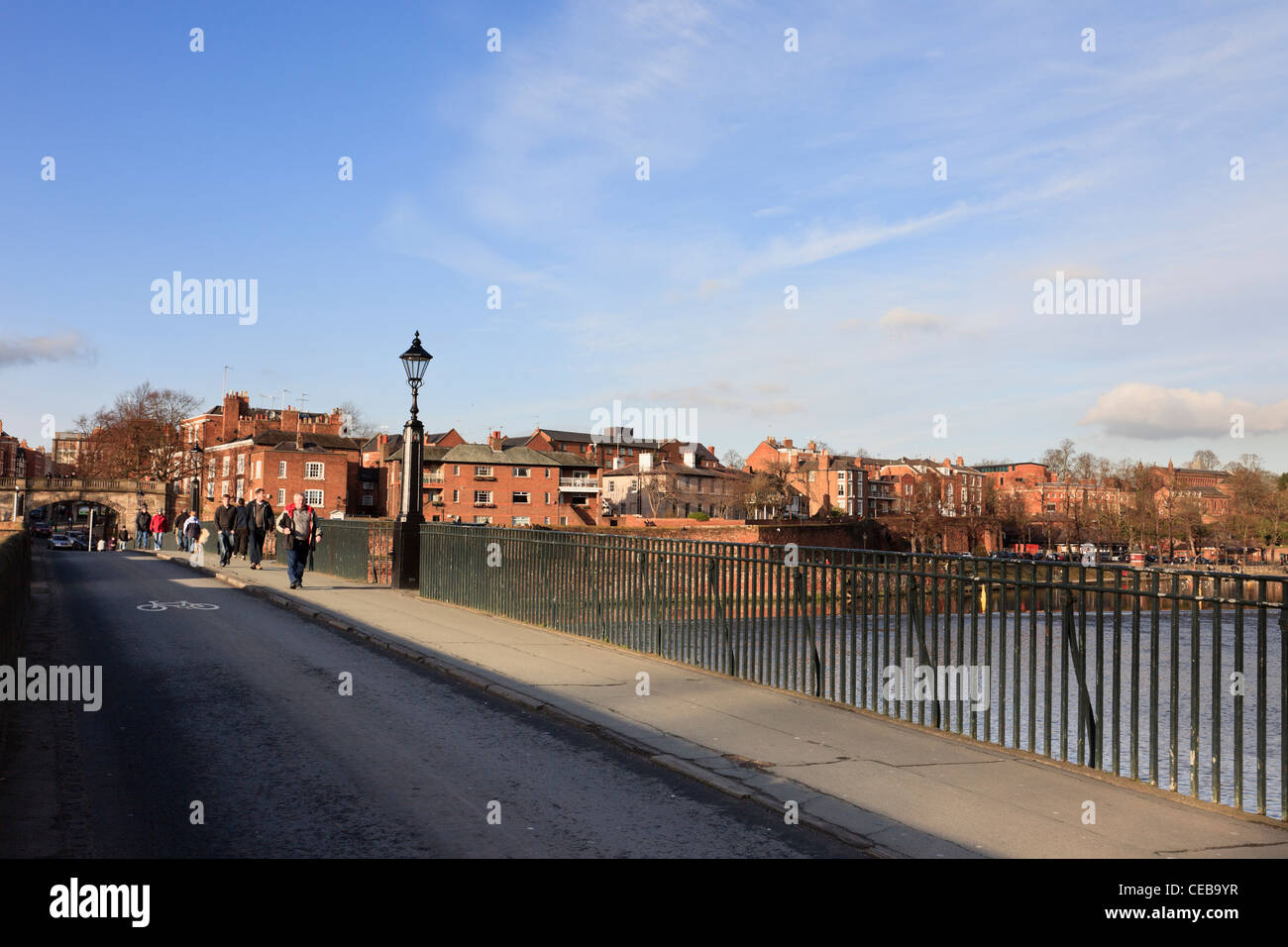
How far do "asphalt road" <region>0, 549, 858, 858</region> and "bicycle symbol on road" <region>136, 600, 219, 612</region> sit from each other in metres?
5.38

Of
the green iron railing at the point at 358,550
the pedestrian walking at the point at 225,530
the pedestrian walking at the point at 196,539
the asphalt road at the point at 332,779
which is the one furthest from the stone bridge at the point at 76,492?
the asphalt road at the point at 332,779

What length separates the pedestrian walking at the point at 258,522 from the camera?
23.6 metres

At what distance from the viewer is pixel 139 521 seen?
45.4m

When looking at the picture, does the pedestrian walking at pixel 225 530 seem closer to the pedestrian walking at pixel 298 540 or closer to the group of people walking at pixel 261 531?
the group of people walking at pixel 261 531

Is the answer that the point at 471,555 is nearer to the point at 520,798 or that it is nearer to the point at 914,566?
the point at 914,566

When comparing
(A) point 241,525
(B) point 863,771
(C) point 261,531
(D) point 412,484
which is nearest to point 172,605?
(D) point 412,484

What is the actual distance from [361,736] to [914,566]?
15.9ft

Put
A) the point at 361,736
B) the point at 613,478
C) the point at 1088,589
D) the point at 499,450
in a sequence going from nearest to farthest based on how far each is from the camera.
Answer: the point at 1088,589 < the point at 361,736 < the point at 499,450 < the point at 613,478

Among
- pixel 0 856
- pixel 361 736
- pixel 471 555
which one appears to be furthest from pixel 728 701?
pixel 471 555

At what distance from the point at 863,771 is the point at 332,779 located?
3.60 metres

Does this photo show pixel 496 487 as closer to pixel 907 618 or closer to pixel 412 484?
pixel 412 484

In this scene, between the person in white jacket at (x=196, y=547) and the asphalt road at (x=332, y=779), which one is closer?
the asphalt road at (x=332, y=779)

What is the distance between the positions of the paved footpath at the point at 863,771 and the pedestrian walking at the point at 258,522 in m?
13.5
